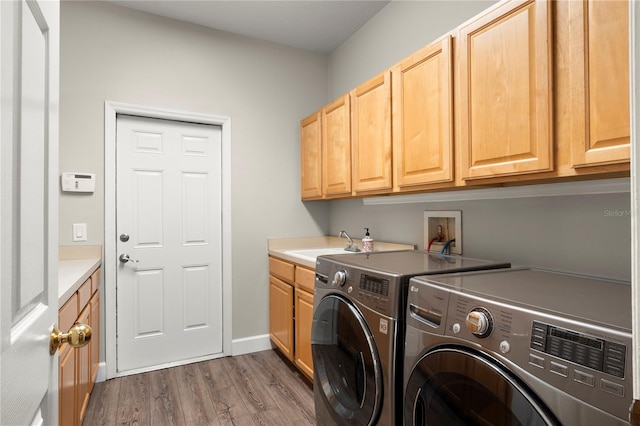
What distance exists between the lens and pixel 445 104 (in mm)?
1650

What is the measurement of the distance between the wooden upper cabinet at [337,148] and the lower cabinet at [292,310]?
655mm

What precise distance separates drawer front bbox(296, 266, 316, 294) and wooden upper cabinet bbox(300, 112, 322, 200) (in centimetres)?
70

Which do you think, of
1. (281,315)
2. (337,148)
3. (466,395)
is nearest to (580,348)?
(466,395)

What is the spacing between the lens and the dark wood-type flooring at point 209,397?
6.75 ft

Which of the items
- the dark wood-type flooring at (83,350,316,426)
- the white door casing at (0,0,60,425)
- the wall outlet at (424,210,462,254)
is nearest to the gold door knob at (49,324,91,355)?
the white door casing at (0,0,60,425)

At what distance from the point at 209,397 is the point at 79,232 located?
146 centimetres

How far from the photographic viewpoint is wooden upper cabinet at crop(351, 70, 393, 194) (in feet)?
6.74

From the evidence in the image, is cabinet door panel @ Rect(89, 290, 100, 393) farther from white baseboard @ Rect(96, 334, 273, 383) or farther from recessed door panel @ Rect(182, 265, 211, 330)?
white baseboard @ Rect(96, 334, 273, 383)

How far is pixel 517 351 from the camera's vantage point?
0.88 metres

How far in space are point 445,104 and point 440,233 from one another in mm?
833

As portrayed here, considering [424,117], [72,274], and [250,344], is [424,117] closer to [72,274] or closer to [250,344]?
[72,274]

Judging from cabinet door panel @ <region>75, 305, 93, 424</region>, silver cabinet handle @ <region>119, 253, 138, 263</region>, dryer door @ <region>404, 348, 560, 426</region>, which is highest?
silver cabinet handle @ <region>119, 253, 138, 263</region>

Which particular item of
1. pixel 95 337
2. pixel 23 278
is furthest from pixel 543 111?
pixel 95 337

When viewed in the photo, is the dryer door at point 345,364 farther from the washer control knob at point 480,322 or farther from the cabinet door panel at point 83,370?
the cabinet door panel at point 83,370
